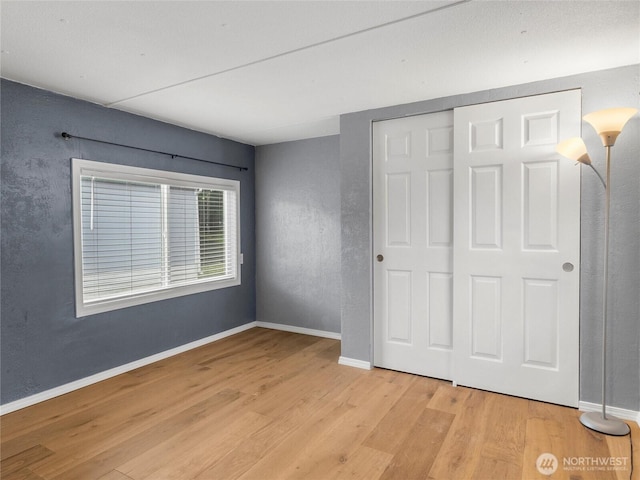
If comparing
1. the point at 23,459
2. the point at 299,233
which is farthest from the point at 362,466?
the point at 299,233

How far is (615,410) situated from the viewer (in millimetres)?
2477

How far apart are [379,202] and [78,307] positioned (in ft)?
8.68

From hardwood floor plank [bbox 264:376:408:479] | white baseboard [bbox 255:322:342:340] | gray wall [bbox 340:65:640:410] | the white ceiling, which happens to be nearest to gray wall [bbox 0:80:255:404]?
the white ceiling

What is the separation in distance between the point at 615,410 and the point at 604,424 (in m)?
0.24

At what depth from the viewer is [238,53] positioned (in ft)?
7.36

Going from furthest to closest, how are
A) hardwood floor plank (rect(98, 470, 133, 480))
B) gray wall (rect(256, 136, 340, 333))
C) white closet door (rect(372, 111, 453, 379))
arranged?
gray wall (rect(256, 136, 340, 333)) < white closet door (rect(372, 111, 453, 379)) < hardwood floor plank (rect(98, 470, 133, 480))

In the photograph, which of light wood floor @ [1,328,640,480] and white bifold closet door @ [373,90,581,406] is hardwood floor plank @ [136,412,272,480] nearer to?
light wood floor @ [1,328,640,480]

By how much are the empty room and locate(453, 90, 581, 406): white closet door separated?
16 mm

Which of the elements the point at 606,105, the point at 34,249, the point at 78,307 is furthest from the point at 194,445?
the point at 606,105

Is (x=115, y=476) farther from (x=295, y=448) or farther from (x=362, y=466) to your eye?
(x=362, y=466)

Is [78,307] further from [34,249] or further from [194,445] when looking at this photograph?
[194,445]

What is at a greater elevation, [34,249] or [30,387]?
[34,249]

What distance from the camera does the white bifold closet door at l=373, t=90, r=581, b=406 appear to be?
8.63 ft

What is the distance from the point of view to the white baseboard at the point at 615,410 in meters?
2.42
